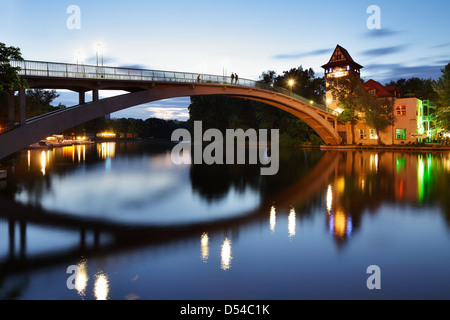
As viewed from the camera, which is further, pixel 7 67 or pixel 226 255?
pixel 7 67

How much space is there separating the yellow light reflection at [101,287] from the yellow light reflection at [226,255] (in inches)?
83.5

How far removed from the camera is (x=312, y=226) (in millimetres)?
10594

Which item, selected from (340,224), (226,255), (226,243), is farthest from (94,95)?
(226,255)

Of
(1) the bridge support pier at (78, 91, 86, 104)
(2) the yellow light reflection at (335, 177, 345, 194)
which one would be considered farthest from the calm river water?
(1) the bridge support pier at (78, 91, 86, 104)

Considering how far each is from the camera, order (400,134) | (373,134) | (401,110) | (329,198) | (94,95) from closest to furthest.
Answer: (329,198)
(94,95)
(401,110)
(400,134)
(373,134)

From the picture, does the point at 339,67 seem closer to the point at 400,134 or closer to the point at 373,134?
the point at 373,134

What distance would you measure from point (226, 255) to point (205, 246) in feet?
2.83

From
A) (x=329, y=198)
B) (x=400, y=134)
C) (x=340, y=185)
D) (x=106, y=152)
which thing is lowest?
(x=329, y=198)

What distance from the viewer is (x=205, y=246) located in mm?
8680

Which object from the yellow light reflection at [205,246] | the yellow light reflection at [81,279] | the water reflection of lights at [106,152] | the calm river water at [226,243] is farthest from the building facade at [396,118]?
the yellow light reflection at [81,279]

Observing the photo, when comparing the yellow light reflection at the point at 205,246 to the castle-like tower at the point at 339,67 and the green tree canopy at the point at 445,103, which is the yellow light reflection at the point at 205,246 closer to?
the green tree canopy at the point at 445,103

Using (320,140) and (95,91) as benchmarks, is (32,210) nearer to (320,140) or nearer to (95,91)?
(95,91)
